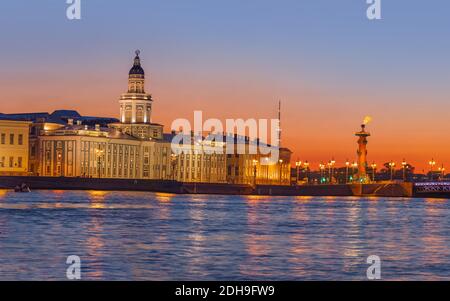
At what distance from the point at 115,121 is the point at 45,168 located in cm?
3158

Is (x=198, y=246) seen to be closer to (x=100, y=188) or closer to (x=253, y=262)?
(x=253, y=262)

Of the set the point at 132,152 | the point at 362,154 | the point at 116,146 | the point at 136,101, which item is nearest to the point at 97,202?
the point at 362,154

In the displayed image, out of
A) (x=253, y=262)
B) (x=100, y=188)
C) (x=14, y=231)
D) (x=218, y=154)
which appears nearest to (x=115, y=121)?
(x=218, y=154)

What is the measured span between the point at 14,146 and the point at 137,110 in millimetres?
28701

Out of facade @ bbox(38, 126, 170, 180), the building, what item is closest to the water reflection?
facade @ bbox(38, 126, 170, 180)

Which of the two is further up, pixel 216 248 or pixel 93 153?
pixel 93 153

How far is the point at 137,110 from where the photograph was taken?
184 metres

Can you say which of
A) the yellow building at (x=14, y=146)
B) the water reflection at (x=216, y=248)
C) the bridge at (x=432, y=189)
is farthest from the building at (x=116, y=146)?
the water reflection at (x=216, y=248)

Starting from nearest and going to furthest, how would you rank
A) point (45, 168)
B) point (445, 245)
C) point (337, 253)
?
point (337, 253), point (445, 245), point (45, 168)

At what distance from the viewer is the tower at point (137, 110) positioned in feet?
597

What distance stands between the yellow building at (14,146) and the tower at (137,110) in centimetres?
2312

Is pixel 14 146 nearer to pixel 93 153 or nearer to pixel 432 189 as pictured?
pixel 93 153

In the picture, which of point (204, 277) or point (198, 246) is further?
point (198, 246)
